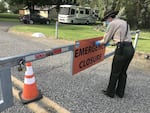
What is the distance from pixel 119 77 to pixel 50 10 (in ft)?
152

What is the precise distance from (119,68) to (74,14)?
84.3 feet

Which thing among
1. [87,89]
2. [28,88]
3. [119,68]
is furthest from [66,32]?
[28,88]

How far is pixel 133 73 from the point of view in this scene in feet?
20.7

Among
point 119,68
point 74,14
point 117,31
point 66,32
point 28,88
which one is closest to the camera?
point 28,88

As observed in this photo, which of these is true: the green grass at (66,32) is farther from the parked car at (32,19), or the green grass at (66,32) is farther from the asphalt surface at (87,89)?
the parked car at (32,19)

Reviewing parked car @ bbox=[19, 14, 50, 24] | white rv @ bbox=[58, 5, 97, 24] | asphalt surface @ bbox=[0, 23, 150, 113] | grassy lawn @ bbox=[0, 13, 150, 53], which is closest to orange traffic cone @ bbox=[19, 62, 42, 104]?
asphalt surface @ bbox=[0, 23, 150, 113]

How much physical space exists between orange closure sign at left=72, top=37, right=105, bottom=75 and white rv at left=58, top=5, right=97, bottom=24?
949 inches

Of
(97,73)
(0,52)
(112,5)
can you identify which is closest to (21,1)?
(112,5)

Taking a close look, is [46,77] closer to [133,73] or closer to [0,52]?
[133,73]

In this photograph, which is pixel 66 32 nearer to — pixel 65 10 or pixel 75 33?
pixel 75 33

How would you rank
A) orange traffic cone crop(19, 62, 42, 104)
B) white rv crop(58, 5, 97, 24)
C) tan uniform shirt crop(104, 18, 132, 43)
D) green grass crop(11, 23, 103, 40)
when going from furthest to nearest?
white rv crop(58, 5, 97, 24) < green grass crop(11, 23, 103, 40) < tan uniform shirt crop(104, 18, 132, 43) < orange traffic cone crop(19, 62, 42, 104)

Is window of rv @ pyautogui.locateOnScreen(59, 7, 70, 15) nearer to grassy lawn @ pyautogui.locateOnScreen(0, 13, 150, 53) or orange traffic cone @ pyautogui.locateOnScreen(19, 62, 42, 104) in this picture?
grassy lawn @ pyautogui.locateOnScreen(0, 13, 150, 53)

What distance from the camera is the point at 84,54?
4.48 meters

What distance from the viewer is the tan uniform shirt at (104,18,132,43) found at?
13.1 feet
